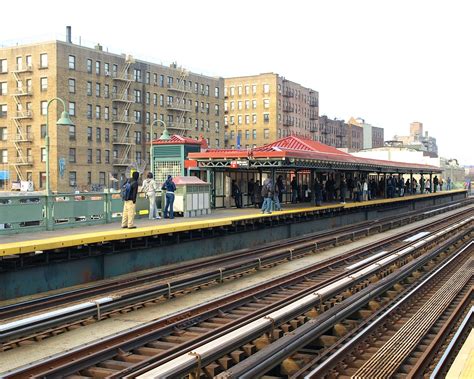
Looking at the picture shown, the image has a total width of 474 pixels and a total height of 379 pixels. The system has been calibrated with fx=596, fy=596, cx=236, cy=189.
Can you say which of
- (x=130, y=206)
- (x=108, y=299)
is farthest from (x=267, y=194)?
(x=108, y=299)

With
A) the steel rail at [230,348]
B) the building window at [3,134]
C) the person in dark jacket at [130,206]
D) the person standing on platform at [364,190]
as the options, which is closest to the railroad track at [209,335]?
the steel rail at [230,348]

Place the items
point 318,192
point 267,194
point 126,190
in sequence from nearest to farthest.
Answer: point 126,190
point 267,194
point 318,192

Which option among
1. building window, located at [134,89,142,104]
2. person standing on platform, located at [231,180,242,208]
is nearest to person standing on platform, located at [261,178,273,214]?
person standing on platform, located at [231,180,242,208]

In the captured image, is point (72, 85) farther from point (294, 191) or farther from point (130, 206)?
point (130, 206)

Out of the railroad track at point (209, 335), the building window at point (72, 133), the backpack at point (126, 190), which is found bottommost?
the railroad track at point (209, 335)

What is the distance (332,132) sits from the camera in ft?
394

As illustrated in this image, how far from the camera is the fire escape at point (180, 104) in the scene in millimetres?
77062

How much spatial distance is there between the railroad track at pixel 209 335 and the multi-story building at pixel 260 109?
85514 mm

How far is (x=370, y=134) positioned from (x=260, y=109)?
50927mm

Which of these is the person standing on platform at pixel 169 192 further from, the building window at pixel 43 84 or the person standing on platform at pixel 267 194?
the building window at pixel 43 84

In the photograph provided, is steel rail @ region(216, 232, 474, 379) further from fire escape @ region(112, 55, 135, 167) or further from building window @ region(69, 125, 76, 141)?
fire escape @ region(112, 55, 135, 167)

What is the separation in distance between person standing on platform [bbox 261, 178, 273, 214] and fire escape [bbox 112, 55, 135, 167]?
4681 centimetres

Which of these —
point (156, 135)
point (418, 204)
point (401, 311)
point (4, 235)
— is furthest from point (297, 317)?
point (156, 135)

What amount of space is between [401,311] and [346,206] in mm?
20680
